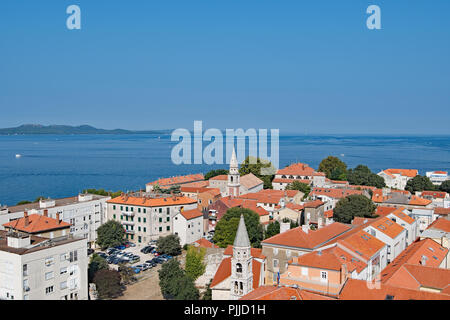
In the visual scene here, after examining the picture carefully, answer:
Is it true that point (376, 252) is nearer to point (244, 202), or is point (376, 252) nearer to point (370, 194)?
point (244, 202)

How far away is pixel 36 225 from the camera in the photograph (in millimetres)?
22875

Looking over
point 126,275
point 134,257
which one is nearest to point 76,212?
point 134,257

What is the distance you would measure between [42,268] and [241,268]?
27.9ft

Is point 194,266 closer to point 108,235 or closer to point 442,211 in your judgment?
point 108,235

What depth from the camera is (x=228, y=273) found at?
17875 millimetres

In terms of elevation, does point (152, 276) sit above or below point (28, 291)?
below

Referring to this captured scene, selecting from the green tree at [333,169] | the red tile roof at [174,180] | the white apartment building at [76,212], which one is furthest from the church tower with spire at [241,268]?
the green tree at [333,169]

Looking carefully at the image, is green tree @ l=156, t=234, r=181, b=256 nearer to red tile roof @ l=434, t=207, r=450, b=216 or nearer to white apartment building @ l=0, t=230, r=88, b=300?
white apartment building @ l=0, t=230, r=88, b=300

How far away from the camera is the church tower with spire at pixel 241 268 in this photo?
1627 cm

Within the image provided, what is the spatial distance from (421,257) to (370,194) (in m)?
23.8

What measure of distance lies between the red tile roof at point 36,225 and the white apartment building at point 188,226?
901 cm
